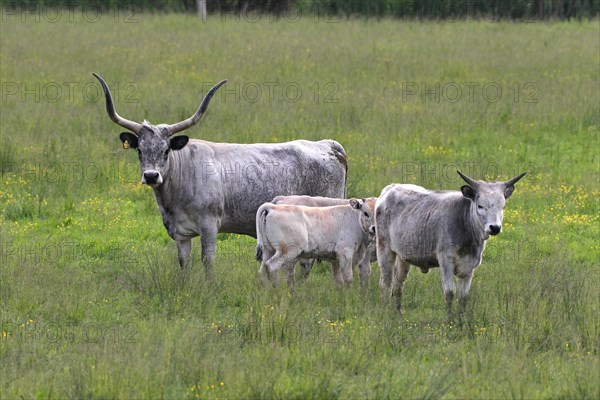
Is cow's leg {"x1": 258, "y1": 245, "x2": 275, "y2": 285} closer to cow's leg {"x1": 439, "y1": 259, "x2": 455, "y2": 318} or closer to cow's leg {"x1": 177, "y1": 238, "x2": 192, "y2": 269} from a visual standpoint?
cow's leg {"x1": 177, "y1": 238, "x2": 192, "y2": 269}

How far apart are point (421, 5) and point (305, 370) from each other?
111ft

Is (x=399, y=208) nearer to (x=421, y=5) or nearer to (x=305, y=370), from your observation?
(x=305, y=370)

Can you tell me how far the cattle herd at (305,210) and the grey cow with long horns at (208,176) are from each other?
11mm

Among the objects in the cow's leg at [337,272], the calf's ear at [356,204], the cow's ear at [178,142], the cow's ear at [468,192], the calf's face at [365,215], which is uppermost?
the cow's ear at [178,142]

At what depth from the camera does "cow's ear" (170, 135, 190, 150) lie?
1163 cm

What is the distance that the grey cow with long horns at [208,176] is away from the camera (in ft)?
37.8

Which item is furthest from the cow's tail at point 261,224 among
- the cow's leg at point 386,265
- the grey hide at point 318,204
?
the cow's leg at point 386,265

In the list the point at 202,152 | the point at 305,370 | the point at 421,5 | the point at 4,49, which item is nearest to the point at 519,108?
the point at 202,152

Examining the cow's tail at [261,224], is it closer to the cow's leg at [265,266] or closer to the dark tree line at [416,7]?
the cow's leg at [265,266]

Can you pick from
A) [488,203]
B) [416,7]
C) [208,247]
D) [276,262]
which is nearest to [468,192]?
[488,203]

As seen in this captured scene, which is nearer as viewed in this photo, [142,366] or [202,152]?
[142,366]

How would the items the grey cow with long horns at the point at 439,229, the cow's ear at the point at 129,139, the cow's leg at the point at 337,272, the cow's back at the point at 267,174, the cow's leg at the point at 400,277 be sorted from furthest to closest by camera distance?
the cow's back at the point at 267,174 → the cow's ear at the point at 129,139 → the cow's leg at the point at 337,272 → the cow's leg at the point at 400,277 → the grey cow with long horns at the point at 439,229

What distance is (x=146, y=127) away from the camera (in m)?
11.5

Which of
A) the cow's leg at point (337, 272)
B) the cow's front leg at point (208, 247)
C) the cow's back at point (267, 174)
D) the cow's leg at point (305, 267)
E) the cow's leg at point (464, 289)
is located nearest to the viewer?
the cow's leg at point (464, 289)
